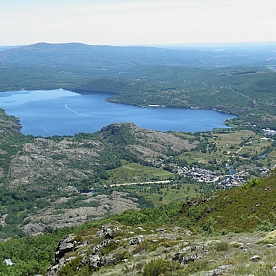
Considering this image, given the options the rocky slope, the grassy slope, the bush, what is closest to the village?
the grassy slope

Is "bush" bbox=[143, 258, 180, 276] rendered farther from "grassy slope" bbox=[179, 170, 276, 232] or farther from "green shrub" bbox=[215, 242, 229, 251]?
"grassy slope" bbox=[179, 170, 276, 232]

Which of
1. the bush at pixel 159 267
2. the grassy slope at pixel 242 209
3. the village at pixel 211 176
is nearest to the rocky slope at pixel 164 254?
the bush at pixel 159 267

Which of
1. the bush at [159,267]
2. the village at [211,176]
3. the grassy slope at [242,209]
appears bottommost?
the village at [211,176]

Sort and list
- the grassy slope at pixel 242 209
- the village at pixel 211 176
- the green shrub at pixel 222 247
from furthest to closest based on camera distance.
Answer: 1. the village at pixel 211 176
2. the grassy slope at pixel 242 209
3. the green shrub at pixel 222 247

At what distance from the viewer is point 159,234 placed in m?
31.9

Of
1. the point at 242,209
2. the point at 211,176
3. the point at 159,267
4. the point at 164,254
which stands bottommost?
the point at 211,176

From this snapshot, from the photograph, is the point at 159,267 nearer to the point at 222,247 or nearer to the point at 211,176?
the point at 222,247

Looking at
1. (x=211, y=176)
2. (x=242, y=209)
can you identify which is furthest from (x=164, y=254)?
(x=211, y=176)

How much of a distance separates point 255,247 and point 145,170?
466 ft

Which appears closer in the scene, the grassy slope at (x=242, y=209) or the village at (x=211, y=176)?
the grassy slope at (x=242, y=209)

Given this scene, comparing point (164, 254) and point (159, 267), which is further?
point (164, 254)

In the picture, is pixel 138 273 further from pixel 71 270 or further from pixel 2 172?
pixel 2 172

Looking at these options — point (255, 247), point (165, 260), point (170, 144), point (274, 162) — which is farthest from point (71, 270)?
point (170, 144)

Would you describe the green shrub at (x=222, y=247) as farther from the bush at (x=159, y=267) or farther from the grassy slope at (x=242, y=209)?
the grassy slope at (x=242, y=209)
